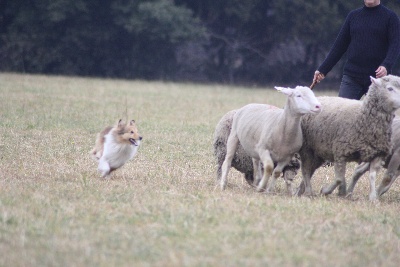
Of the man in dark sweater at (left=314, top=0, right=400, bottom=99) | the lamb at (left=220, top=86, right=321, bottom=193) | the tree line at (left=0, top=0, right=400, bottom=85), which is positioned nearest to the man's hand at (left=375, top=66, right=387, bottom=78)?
the man in dark sweater at (left=314, top=0, right=400, bottom=99)

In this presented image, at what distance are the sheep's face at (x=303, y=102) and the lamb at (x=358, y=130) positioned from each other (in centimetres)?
48

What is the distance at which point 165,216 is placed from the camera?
6.96 m

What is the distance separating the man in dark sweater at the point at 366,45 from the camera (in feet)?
33.0

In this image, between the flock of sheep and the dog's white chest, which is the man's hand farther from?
the dog's white chest

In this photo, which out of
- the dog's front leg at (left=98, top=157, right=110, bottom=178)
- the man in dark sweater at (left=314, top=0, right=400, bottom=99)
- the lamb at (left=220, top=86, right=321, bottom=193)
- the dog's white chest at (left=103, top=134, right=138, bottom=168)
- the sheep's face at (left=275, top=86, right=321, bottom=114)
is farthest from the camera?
the man in dark sweater at (left=314, top=0, right=400, bottom=99)

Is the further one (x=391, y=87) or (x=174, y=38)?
(x=174, y=38)

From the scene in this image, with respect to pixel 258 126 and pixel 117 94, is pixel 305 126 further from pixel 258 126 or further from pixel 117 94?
pixel 117 94

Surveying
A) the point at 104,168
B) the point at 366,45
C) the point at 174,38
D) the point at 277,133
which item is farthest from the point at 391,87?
the point at 174,38

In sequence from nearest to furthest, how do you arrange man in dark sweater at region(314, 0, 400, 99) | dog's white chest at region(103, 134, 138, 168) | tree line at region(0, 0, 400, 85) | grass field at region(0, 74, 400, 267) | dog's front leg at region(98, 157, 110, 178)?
1. grass field at region(0, 74, 400, 267)
2. dog's front leg at region(98, 157, 110, 178)
3. dog's white chest at region(103, 134, 138, 168)
4. man in dark sweater at region(314, 0, 400, 99)
5. tree line at region(0, 0, 400, 85)

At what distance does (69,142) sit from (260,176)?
4278 millimetres

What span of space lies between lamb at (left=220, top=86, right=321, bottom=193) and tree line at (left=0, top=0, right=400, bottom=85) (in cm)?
2899

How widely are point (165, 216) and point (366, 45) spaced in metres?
4.55

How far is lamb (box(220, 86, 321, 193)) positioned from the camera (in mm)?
8727

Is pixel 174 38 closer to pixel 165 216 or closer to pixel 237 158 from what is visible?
pixel 237 158
